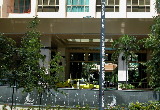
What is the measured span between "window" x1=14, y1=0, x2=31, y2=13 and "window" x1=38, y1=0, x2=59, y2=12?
1224 mm

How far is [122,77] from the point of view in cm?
2705

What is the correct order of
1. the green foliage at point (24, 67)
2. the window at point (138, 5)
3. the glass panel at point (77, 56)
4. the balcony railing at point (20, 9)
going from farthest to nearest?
the glass panel at point (77, 56), the balcony railing at point (20, 9), the window at point (138, 5), the green foliage at point (24, 67)

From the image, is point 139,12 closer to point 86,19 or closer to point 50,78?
point 86,19

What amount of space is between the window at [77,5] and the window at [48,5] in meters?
1.12

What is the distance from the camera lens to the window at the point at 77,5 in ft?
86.6

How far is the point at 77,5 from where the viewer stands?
26594mm

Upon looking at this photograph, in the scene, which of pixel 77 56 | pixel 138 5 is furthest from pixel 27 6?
pixel 77 56

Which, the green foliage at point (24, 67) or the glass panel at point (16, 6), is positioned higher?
the glass panel at point (16, 6)

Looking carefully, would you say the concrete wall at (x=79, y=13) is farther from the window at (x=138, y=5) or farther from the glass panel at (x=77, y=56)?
the glass panel at (x=77, y=56)

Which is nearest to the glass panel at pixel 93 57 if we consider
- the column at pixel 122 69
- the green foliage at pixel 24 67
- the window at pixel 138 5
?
the column at pixel 122 69

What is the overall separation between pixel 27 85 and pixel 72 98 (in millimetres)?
5763

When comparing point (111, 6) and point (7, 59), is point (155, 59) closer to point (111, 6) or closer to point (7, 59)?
point (7, 59)

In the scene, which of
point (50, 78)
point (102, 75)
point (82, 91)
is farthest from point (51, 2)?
point (102, 75)

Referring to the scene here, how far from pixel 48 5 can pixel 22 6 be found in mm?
2570
